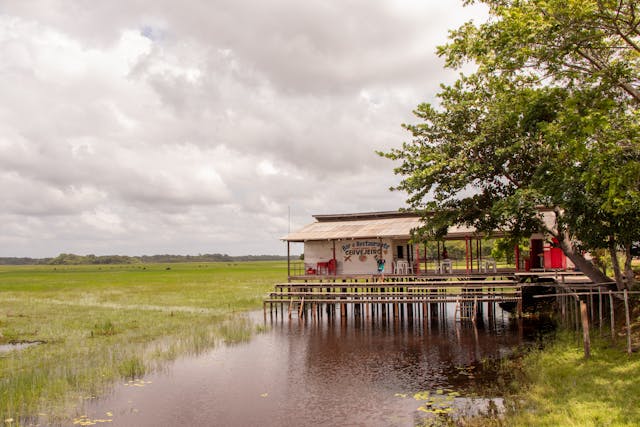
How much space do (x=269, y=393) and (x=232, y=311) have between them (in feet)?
61.7

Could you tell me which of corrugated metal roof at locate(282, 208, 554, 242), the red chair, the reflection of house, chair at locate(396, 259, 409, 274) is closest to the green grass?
corrugated metal roof at locate(282, 208, 554, 242)

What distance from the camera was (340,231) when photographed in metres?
31.0

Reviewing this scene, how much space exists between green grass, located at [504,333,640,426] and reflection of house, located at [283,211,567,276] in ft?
42.8

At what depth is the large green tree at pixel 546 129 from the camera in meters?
12.0

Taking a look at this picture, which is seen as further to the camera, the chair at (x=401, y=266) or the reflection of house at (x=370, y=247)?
the chair at (x=401, y=266)

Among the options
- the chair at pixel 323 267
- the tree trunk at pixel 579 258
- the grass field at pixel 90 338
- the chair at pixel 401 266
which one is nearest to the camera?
the grass field at pixel 90 338


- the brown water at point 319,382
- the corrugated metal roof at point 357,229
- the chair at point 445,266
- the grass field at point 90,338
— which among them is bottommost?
the brown water at point 319,382

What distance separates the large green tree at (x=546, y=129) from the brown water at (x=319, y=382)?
5.20 meters

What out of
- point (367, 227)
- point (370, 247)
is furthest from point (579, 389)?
point (367, 227)

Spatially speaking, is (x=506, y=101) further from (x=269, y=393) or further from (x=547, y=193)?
(x=269, y=393)

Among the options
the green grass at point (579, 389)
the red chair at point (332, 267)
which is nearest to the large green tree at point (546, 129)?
the green grass at point (579, 389)

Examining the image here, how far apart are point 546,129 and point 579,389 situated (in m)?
6.74

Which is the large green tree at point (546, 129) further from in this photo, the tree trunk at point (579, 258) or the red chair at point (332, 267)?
the red chair at point (332, 267)

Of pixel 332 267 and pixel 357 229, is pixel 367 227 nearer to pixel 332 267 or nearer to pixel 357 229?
pixel 357 229
